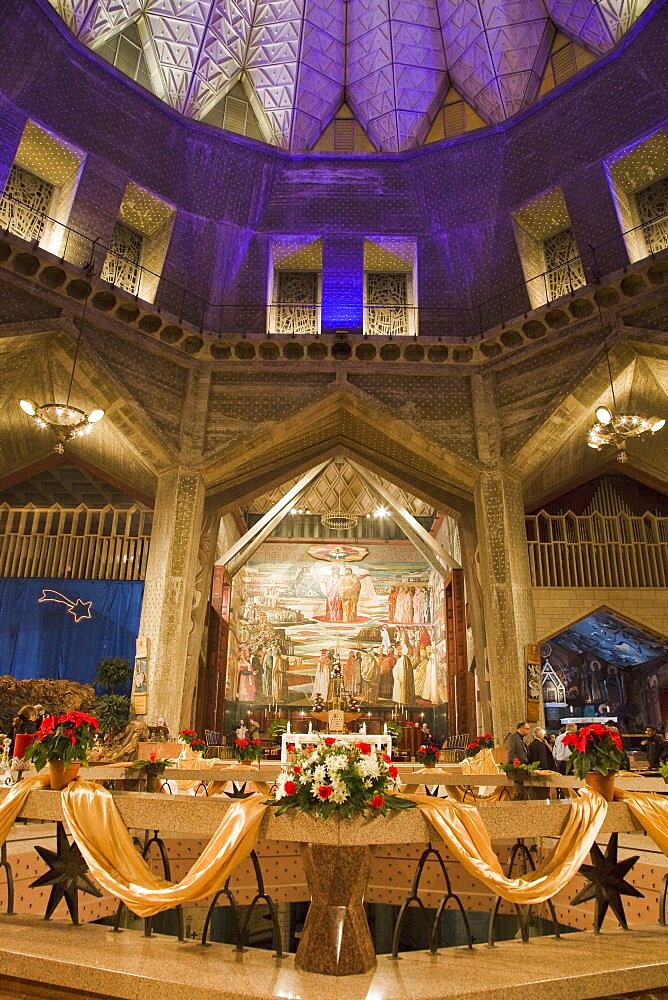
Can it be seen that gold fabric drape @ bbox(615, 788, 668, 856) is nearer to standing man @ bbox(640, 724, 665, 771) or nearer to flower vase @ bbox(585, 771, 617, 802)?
flower vase @ bbox(585, 771, 617, 802)

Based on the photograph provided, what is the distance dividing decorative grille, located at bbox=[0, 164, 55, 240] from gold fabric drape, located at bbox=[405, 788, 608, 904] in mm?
13654

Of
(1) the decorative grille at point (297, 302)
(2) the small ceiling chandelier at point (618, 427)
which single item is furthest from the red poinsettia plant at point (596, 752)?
(1) the decorative grille at point (297, 302)

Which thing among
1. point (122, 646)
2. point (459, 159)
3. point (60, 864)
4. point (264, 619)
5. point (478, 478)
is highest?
point (459, 159)

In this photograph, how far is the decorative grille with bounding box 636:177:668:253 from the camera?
45.0ft

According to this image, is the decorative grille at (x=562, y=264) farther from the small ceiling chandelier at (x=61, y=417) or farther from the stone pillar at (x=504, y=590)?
the small ceiling chandelier at (x=61, y=417)

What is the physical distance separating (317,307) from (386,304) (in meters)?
1.72

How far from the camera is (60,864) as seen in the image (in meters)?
3.91

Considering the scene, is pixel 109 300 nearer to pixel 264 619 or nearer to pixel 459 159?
pixel 459 159

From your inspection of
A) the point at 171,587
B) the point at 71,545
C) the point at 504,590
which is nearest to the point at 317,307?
the point at 171,587

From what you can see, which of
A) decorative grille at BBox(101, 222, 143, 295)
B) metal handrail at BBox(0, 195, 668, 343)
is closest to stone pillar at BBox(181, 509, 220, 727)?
metal handrail at BBox(0, 195, 668, 343)

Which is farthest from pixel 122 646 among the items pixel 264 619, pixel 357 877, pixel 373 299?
pixel 357 877

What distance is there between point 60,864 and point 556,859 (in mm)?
2788

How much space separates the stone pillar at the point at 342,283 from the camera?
15492 millimetres

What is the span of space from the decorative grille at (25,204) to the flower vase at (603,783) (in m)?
13.7
